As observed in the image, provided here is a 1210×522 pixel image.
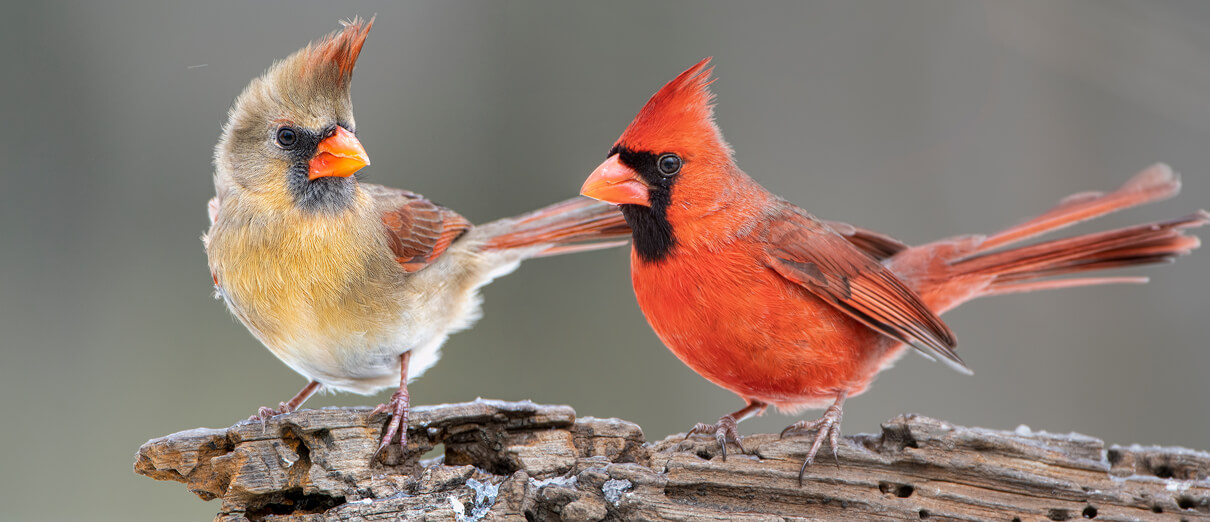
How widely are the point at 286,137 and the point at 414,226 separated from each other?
0.36m

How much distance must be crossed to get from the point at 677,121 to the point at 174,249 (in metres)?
2.36

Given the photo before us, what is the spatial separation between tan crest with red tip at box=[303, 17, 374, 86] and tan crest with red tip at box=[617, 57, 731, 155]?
0.59 metres

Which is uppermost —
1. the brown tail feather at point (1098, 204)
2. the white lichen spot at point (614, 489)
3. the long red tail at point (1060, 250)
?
the brown tail feather at point (1098, 204)

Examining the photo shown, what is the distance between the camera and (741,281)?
6.86ft

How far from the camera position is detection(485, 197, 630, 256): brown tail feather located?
94.1 inches

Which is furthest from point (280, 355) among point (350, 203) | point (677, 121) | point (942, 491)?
point (942, 491)

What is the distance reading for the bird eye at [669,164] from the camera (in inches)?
81.6

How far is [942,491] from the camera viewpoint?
2.05m

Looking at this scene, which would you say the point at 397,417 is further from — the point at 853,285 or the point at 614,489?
the point at 853,285

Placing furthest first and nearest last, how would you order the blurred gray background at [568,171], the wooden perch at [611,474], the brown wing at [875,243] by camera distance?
the blurred gray background at [568,171] → the brown wing at [875,243] → the wooden perch at [611,474]

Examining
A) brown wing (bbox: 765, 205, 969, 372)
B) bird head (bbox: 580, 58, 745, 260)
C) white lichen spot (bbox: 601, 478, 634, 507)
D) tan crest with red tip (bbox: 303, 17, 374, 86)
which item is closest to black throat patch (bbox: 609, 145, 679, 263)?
bird head (bbox: 580, 58, 745, 260)

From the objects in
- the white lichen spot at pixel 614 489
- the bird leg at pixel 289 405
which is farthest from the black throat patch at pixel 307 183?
the white lichen spot at pixel 614 489

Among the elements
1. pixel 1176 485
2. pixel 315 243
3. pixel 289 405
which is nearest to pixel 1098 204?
pixel 1176 485

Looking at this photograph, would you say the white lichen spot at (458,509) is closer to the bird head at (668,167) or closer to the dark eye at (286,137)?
the bird head at (668,167)
